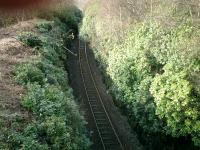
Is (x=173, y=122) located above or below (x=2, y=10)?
below

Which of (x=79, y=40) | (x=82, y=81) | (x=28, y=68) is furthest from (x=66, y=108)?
(x=79, y=40)

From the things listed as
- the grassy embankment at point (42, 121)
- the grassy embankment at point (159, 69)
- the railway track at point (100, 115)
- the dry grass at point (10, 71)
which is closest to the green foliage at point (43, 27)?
the dry grass at point (10, 71)

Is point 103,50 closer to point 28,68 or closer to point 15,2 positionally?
point 28,68

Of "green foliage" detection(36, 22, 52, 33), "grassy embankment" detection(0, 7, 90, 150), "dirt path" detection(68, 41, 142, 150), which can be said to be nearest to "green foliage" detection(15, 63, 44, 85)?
"grassy embankment" detection(0, 7, 90, 150)

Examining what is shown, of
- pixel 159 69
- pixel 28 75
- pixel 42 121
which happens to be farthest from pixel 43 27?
pixel 42 121

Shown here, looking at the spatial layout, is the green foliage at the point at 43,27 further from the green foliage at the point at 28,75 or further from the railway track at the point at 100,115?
the green foliage at the point at 28,75

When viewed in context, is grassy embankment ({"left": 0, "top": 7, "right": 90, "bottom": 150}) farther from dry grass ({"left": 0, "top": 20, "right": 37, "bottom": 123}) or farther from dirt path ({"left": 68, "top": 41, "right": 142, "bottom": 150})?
dirt path ({"left": 68, "top": 41, "right": 142, "bottom": 150})

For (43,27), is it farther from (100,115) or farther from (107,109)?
(100,115)
